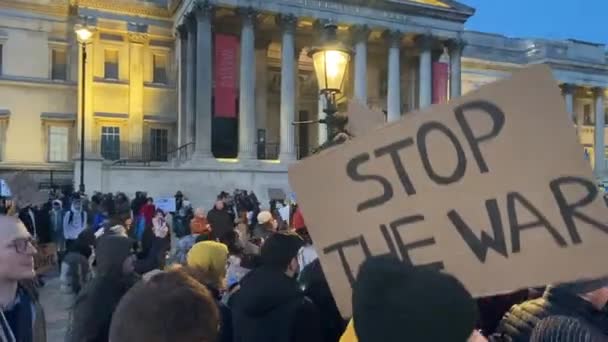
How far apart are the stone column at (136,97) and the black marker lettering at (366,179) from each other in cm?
3102

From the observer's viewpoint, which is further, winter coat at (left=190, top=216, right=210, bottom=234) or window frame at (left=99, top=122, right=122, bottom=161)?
window frame at (left=99, top=122, right=122, bottom=161)

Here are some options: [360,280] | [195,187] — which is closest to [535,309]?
[360,280]

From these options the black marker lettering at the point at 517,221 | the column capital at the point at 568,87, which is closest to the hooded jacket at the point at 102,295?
the black marker lettering at the point at 517,221

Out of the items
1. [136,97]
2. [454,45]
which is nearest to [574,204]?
[136,97]

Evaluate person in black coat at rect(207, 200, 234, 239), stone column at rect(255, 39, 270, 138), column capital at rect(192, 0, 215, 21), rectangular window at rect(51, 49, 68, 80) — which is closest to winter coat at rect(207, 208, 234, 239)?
person in black coat at rect(207, 200, 234, 239)

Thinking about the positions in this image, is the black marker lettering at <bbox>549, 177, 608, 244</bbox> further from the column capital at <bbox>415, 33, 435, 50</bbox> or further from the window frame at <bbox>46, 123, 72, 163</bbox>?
the column capital at <bbox>415, 33, 435, 50</bbox>

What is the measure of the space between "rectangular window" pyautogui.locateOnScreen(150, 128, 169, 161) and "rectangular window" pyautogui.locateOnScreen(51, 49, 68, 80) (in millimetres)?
5354

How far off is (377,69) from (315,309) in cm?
3383

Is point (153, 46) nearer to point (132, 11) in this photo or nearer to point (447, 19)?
point (132, 11)

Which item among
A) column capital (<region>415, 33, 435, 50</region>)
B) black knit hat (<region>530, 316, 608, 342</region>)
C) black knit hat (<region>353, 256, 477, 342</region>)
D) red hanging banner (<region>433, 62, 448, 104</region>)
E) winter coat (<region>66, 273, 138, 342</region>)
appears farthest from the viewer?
red hanging banner (<region>433, 62, 448, 104</region>)

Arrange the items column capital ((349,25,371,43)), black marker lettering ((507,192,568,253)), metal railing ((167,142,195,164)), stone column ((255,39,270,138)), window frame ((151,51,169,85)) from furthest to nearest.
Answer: stone column ((255,39,270,138))
window frame ((151,51,169,85))
column capital ((349,25,371,43))
metal railing ((167,142,195,164))
black marker lettering ((507,192,568,253))

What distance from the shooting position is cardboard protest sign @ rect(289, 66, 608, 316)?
2.25m

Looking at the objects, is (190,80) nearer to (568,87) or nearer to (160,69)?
(160,69)

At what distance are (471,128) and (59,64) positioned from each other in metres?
33.2
